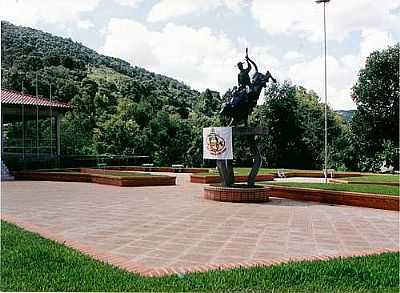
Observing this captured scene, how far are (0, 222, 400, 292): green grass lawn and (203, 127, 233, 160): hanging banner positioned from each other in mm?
6078

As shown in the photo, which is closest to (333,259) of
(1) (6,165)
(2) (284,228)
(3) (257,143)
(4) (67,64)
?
(2) (284,228)

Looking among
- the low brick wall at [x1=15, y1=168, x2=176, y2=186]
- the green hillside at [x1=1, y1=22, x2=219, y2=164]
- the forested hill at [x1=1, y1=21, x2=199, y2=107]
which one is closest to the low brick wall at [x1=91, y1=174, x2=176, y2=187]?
the low brick wall at [x1=15, y1=168, x2=176, y2=186]

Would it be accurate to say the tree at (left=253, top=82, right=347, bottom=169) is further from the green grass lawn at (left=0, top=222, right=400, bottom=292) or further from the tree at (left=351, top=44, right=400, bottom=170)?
the green grass lawn at (left=0, top=222, right=400, bottom=292)

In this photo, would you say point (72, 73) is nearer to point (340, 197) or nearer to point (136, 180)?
point (136, 180)

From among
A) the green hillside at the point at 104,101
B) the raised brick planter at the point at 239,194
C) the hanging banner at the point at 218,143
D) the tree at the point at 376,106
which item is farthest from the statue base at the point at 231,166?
the tree at the point at 376,106

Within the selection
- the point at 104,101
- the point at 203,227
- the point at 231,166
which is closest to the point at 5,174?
the point at 231,166

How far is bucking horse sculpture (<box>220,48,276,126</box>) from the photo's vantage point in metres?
11.1

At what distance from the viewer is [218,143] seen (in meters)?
11.2

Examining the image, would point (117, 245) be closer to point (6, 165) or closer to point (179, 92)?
point (6, 165)

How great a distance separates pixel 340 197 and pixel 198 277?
25.2 feet

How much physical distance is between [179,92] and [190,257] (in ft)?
132

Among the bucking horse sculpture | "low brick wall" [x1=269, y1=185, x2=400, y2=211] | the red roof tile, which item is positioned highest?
the red roof tile

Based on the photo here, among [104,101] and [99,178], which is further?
[104,101]

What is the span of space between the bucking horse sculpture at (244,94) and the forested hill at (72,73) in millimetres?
16270
